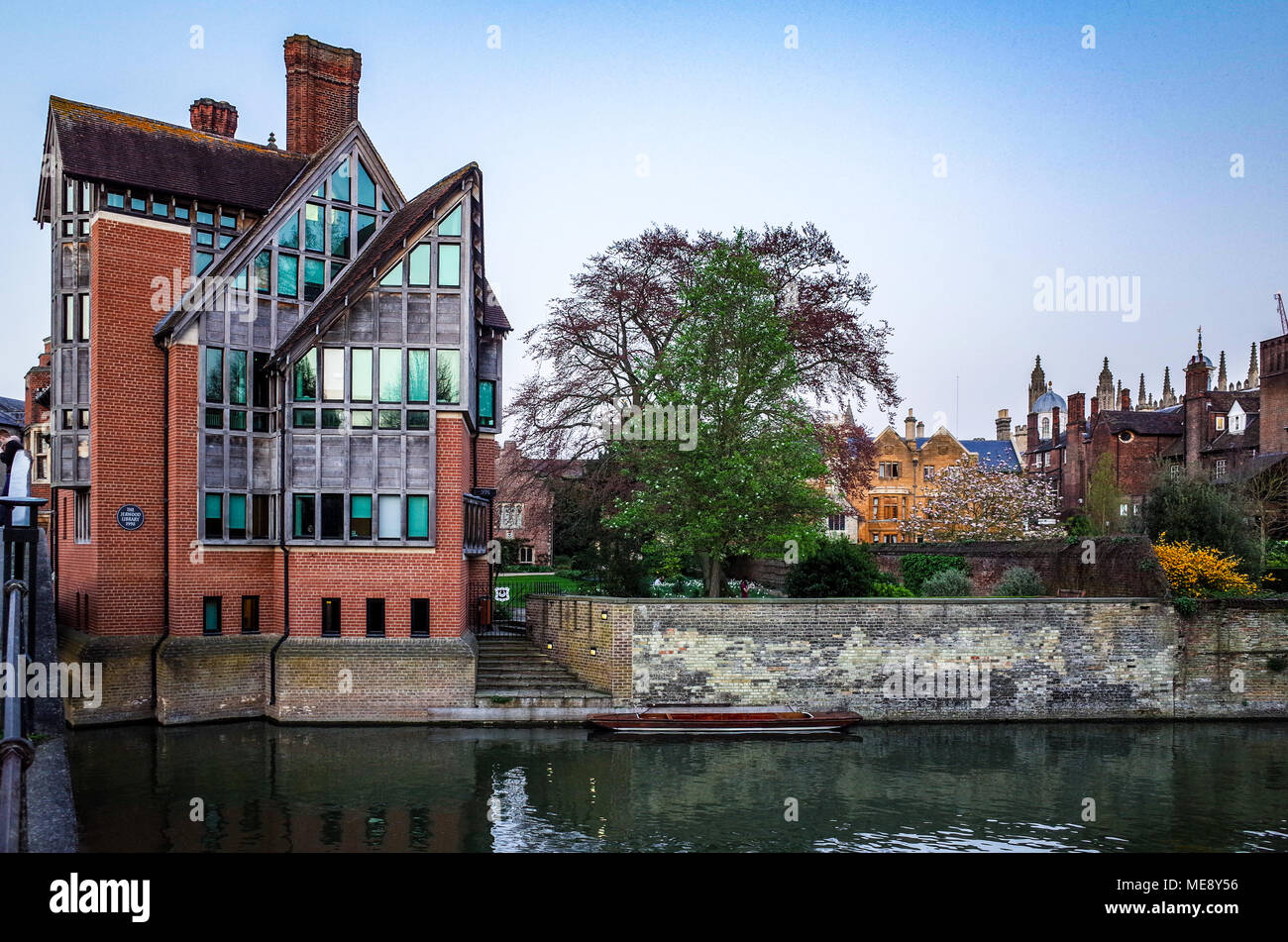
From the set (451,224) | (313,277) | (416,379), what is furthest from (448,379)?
(313,277)

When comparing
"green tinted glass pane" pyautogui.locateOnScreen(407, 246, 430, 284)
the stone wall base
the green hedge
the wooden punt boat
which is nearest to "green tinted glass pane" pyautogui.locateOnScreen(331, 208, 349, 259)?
"green tinted glass pane" pyautogui.locateOnScreen(407, 246, 430, 284)

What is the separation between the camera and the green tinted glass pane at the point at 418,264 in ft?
76.7

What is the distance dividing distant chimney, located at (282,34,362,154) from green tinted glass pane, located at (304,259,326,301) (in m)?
5.73

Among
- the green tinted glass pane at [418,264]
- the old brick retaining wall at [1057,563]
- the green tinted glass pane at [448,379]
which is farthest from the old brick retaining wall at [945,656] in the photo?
the green tinted glass pane at [418,264]

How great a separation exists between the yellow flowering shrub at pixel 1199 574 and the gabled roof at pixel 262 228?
24653mm

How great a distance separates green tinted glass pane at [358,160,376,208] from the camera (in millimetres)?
25906

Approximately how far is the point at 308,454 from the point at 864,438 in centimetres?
2140

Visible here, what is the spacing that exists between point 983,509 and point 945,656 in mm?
22778

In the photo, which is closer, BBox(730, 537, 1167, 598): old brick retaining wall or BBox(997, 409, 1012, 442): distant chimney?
BBox(730, 537, 1167, 598): old brick retaining wall

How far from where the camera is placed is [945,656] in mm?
24406

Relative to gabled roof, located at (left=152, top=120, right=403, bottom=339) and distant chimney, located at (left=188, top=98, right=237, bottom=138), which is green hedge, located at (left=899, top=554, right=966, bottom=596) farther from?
distant chimney, located at (left=188, top=98, right=237, bottom=138)

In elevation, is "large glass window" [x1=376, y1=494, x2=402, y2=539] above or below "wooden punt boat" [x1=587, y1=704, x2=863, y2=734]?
above

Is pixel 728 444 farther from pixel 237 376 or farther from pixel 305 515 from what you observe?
pixel 237 376
